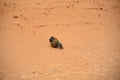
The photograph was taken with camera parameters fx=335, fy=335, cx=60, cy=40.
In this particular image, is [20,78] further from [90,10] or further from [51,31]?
[90,10]

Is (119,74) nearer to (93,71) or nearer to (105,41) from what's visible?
(93,71)

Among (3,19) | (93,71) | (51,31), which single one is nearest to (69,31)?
(51,31)

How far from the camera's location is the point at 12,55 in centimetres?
711

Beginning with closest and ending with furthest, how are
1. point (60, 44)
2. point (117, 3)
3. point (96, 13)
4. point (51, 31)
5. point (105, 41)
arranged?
point (60, 44), point (105, 41), point (51, 31), point (96, 13), point (117, 3)

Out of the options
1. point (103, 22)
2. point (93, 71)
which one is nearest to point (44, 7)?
point (103, 22)

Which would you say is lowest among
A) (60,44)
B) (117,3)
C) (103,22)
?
(60,44)

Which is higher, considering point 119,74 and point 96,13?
point 96,13

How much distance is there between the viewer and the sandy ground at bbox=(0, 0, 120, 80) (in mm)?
5969

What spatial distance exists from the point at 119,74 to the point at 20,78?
1.70 meters

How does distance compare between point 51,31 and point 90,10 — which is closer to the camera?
point 51,31

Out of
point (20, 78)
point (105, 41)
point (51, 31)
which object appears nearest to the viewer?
point (20, 78)

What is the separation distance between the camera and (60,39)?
29.5ft

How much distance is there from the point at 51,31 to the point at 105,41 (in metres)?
1.94

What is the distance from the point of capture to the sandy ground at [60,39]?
5.97 meters
